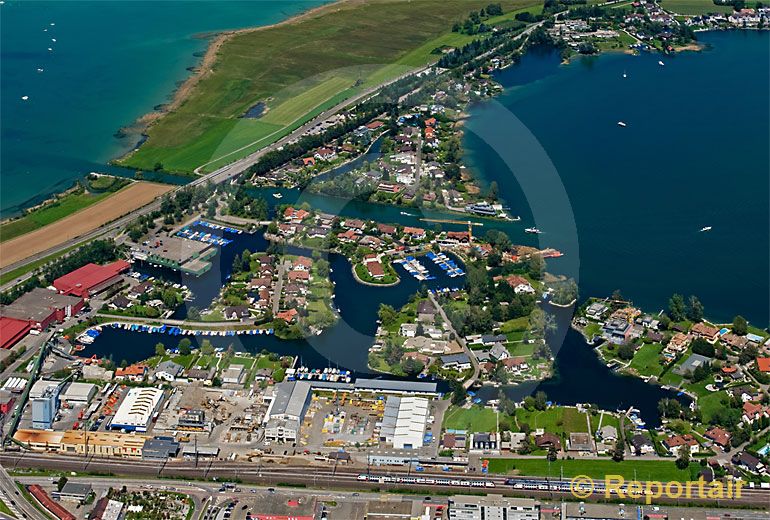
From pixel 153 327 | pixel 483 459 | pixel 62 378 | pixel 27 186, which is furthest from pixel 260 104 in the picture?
pixel 483 459

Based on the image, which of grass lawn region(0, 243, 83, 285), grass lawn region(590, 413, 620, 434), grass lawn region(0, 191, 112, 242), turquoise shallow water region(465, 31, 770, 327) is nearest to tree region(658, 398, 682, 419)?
grass lawn region(590, 413, 620, 434)

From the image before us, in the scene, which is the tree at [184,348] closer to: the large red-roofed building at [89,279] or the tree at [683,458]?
the large red-roofed building at [89,279]

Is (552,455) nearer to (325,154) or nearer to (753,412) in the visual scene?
(753,412)

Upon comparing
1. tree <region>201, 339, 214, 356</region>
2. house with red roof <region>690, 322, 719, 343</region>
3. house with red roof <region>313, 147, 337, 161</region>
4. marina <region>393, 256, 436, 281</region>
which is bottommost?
house with red roof <region>313, 147, 337, 161</region>

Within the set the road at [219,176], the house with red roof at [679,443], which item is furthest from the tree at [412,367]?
the road at [219,176]

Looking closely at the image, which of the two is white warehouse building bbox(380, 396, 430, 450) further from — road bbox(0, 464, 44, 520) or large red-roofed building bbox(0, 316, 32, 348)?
large red-roofed building bbox(0, 316, 32, 348)

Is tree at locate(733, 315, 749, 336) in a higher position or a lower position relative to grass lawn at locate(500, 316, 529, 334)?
lower

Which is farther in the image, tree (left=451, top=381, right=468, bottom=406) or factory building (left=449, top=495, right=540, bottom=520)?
tree (left=451, top=381, right=468, bottom=406)

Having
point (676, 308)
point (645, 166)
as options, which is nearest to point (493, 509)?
point (676, 308)
